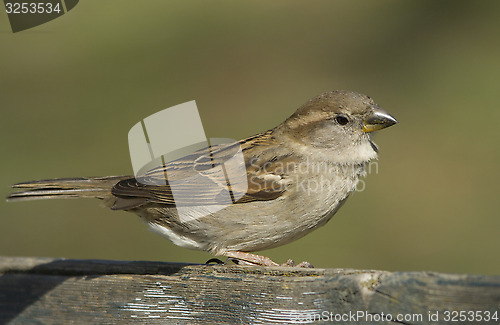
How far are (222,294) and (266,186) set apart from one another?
1.01 meters

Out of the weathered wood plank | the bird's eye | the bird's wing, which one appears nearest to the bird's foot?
the bird's wing

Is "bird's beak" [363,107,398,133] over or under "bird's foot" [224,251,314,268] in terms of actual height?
over

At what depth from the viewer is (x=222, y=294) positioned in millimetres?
2395

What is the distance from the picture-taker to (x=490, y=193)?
607 centimetres

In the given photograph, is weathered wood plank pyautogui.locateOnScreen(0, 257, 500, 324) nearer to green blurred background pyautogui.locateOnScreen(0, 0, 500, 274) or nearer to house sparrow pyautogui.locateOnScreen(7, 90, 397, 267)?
house sparrow pyautogui.locateOnScreen(7, 90, 397, 267)

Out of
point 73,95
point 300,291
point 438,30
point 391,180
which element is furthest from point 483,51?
point 300,291

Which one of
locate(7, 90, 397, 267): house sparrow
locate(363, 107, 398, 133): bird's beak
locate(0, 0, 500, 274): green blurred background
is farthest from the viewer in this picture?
locate(0, 0, 500, 274): green blurred background

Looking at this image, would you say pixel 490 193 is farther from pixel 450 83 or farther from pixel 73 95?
pixel 73 95

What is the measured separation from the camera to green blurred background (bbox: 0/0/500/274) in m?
5.88

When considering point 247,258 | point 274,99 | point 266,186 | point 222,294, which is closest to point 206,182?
point 266,186

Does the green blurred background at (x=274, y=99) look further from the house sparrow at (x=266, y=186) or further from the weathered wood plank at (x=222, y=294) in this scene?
the weathered wood plank at (x=222, y=294)

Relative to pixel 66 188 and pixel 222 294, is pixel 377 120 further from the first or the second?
pixel 66 188

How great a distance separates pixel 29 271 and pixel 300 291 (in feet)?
3.93

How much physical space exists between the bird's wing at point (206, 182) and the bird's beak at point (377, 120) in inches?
22.4
